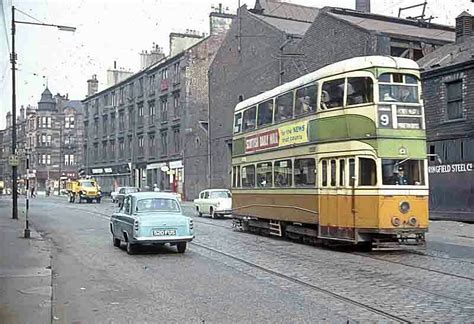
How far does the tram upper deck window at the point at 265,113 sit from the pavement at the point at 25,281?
27.5 ft

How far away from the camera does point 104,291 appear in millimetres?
11492

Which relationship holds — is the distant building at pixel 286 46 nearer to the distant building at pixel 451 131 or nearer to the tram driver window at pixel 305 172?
the distant building at pixel 451 131

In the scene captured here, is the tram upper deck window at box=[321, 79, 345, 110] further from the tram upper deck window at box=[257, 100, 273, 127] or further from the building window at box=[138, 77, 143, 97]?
the building window at box=[138, 77, 143, 97]

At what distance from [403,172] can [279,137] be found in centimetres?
531

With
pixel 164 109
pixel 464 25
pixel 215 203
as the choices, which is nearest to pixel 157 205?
pixel 215 203

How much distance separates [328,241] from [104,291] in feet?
28.9

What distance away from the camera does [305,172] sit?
1942 cm

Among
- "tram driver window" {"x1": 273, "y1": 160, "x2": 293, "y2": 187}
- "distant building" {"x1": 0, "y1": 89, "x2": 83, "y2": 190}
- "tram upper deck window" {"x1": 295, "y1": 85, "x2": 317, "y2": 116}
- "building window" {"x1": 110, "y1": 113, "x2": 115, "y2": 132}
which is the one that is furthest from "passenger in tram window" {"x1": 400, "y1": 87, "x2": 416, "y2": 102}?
"distant building" {"x1": 0, "y1": 89, "x2": 83, "y2": 190}

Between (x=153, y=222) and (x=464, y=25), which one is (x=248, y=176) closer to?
(x=153, y=222)

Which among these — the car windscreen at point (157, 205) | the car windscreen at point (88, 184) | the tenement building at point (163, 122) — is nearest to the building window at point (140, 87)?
the tenement building at point (163, 122)

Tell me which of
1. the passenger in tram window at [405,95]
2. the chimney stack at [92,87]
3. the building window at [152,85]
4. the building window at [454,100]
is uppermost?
the chimney stack at [92,87]

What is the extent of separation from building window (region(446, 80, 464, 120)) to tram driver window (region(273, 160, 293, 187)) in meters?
9.87

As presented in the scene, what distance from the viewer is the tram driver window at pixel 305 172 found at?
62.0ft

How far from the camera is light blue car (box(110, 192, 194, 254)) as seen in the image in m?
16.4
